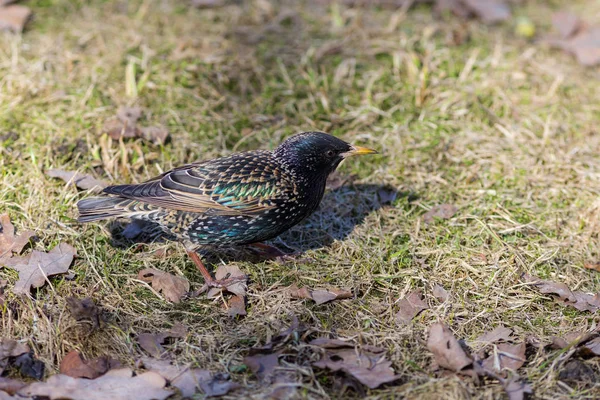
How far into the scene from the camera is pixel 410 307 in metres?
4.69

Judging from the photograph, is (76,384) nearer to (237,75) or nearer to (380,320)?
(380,320)

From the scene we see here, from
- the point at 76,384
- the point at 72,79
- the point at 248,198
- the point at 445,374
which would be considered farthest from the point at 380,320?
the point at 72,79

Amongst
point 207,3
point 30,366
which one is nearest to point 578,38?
point 207,3

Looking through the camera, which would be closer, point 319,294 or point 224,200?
point 319,294

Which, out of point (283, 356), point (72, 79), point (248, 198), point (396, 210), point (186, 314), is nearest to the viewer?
point (283, 356)

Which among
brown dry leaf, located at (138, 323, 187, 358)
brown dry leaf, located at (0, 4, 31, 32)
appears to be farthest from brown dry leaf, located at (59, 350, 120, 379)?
brown dry leaf, located at (0, 4, 31, 32)

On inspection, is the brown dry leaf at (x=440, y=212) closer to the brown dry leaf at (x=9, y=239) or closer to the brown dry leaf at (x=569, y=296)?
the brown dry leaf at (x=569, y=296)

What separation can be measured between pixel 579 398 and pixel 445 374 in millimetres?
768

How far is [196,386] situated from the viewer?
13.0 feet

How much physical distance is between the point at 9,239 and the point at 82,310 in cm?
105

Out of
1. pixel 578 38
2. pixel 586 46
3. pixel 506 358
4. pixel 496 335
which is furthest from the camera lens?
pixel 578 38

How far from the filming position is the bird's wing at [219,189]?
16.2 feet

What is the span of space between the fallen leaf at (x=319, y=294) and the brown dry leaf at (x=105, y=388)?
3.82 feet

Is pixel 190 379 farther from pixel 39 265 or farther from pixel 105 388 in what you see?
pixel 39 265
